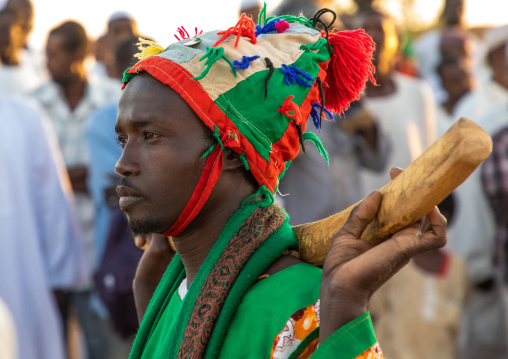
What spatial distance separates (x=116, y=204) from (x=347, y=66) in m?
3.45

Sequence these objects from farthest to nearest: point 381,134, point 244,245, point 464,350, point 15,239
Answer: point 464,350
point 381,134
point 15,239
point 244,245

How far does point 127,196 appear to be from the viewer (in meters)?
2.40

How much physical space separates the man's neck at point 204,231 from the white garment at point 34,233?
13.1 feet

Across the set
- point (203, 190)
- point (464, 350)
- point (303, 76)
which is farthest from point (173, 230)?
point (464, 350)

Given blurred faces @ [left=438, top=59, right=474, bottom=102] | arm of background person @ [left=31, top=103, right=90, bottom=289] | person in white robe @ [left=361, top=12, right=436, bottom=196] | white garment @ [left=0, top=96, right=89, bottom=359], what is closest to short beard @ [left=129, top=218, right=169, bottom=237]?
white garment @ [left=0, top=96, right=89, bottom=359]

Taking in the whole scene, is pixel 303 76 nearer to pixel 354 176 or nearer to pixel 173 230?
pixel 173 230

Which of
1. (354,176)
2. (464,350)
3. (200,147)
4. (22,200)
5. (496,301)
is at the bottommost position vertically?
(464,350)

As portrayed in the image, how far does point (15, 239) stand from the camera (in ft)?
20.4

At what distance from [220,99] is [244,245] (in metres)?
0.44

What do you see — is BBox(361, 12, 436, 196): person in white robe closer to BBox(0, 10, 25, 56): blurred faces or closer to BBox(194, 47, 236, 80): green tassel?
BBox(0, 10, 25, 56): blurred faces

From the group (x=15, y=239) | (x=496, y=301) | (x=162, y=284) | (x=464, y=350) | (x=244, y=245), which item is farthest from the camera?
(x=464, y=350)

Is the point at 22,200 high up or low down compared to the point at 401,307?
up

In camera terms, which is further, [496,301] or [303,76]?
[496,301]

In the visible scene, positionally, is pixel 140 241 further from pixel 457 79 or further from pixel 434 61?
pixel 434 61
